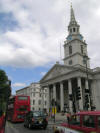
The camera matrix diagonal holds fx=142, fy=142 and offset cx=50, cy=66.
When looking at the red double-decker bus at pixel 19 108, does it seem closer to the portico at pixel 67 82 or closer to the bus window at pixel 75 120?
the portico at pixel 67 82

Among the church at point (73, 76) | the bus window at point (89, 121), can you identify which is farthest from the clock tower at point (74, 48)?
the bus window at point (89, 121)

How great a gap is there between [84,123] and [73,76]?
2933 cm

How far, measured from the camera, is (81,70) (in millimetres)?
34719

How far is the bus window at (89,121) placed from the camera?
234 inches

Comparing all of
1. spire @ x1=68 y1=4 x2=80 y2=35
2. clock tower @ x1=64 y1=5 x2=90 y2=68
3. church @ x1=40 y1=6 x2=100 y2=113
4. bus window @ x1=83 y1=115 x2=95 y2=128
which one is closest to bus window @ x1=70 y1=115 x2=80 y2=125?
bus window @ x1=83 y1=115 x2=95 y2=128

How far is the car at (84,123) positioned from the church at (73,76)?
26504 mm

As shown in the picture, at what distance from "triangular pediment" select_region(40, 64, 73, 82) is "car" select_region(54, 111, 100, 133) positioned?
2987 cm

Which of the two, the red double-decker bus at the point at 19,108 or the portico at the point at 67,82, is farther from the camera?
the portico at the point at 67,82

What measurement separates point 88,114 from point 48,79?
38.6 metres

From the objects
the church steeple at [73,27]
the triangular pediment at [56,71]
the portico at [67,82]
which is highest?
the church steeple at [73,27]

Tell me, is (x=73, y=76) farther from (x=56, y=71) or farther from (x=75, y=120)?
(x=75, y=120)

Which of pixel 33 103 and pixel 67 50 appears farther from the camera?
pixel 33 103

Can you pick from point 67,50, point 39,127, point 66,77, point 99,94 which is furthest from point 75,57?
point 39,127

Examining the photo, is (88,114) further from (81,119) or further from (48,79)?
(48,79)
